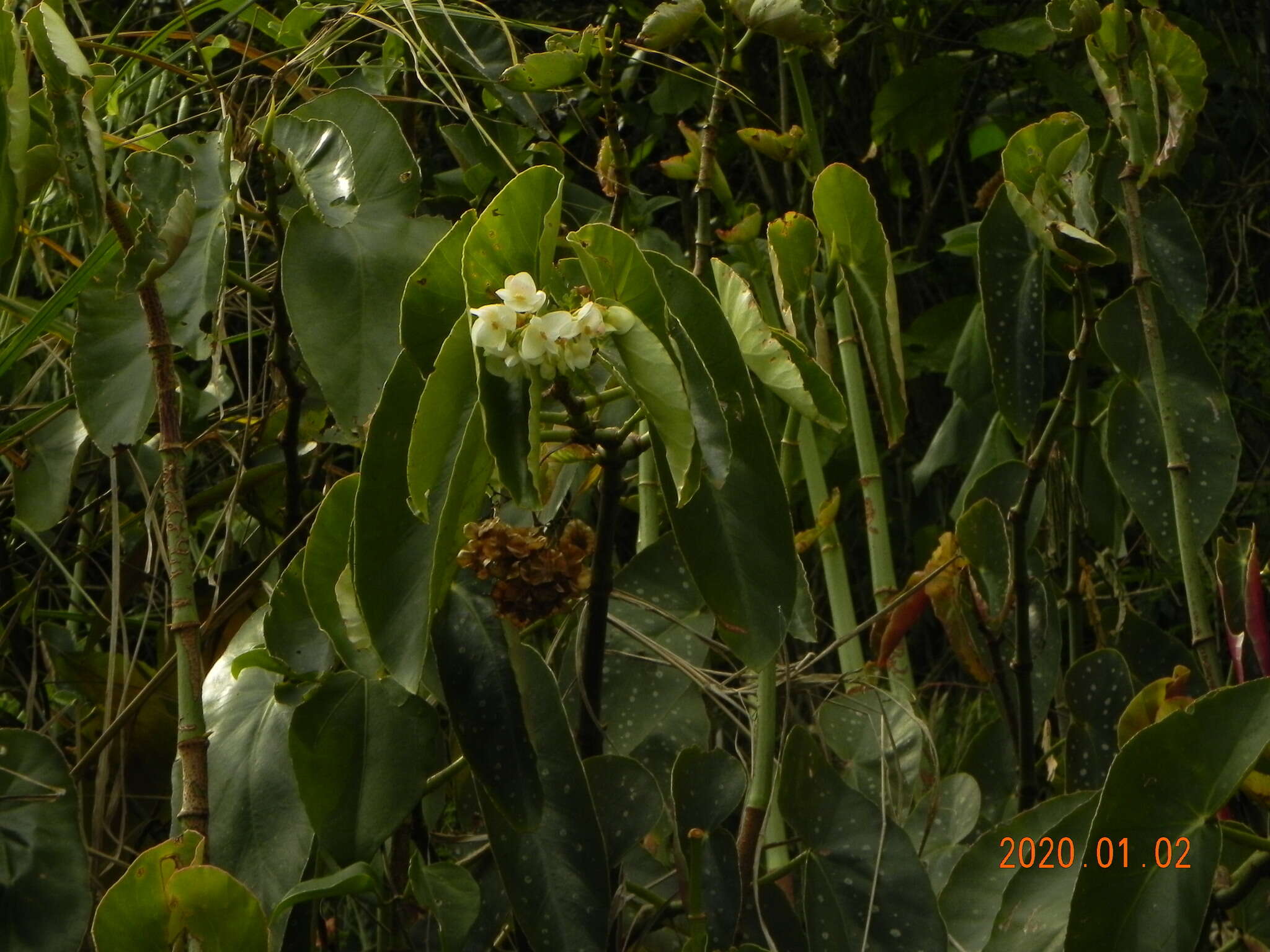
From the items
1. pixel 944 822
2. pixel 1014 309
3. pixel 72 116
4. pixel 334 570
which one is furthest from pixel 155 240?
pixel 944 822

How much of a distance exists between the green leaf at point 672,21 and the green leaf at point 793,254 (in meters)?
0.12

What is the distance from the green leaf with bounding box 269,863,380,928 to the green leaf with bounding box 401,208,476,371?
0.76 ft

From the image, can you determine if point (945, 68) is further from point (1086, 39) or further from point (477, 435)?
point (477, 435)

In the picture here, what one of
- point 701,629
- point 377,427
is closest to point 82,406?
point 377,427

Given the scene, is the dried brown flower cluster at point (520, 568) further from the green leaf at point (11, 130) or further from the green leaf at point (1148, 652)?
the green leaf at point (1148, 652)

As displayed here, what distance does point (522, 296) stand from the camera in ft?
1.48

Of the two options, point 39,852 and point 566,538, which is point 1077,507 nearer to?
point 566,538

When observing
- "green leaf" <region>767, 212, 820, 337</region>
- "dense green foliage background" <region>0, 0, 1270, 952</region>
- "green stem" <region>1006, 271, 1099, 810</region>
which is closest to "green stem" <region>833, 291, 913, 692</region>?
"dense green foliage background" <region>0, 0, 1270, 952</region>

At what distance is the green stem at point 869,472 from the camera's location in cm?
96

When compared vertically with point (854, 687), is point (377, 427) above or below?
above

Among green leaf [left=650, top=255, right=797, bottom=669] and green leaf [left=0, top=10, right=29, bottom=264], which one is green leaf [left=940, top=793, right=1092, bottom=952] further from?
green leaf [left=0, top=10, right=29, bottom=264]

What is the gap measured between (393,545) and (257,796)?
199 mm

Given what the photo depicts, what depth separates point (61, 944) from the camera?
636mm

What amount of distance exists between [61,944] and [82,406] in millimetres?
280
